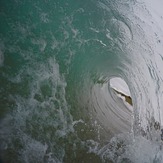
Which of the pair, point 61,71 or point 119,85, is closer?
point 61,71

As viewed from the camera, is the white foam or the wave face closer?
the wave face

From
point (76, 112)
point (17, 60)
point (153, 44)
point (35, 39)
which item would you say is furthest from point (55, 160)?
point (153, 44)

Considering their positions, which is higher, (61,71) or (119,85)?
(119,85)

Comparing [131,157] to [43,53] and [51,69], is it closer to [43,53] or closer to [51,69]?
[51,69]

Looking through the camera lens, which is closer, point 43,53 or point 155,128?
point 155,128

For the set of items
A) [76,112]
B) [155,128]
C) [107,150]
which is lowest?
[155,128]

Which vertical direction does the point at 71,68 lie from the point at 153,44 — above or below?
above

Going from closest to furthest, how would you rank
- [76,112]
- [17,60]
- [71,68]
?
[17,60]
[71,68]
[76,112]

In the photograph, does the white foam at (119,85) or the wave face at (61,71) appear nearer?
the wave face at (61,71)
